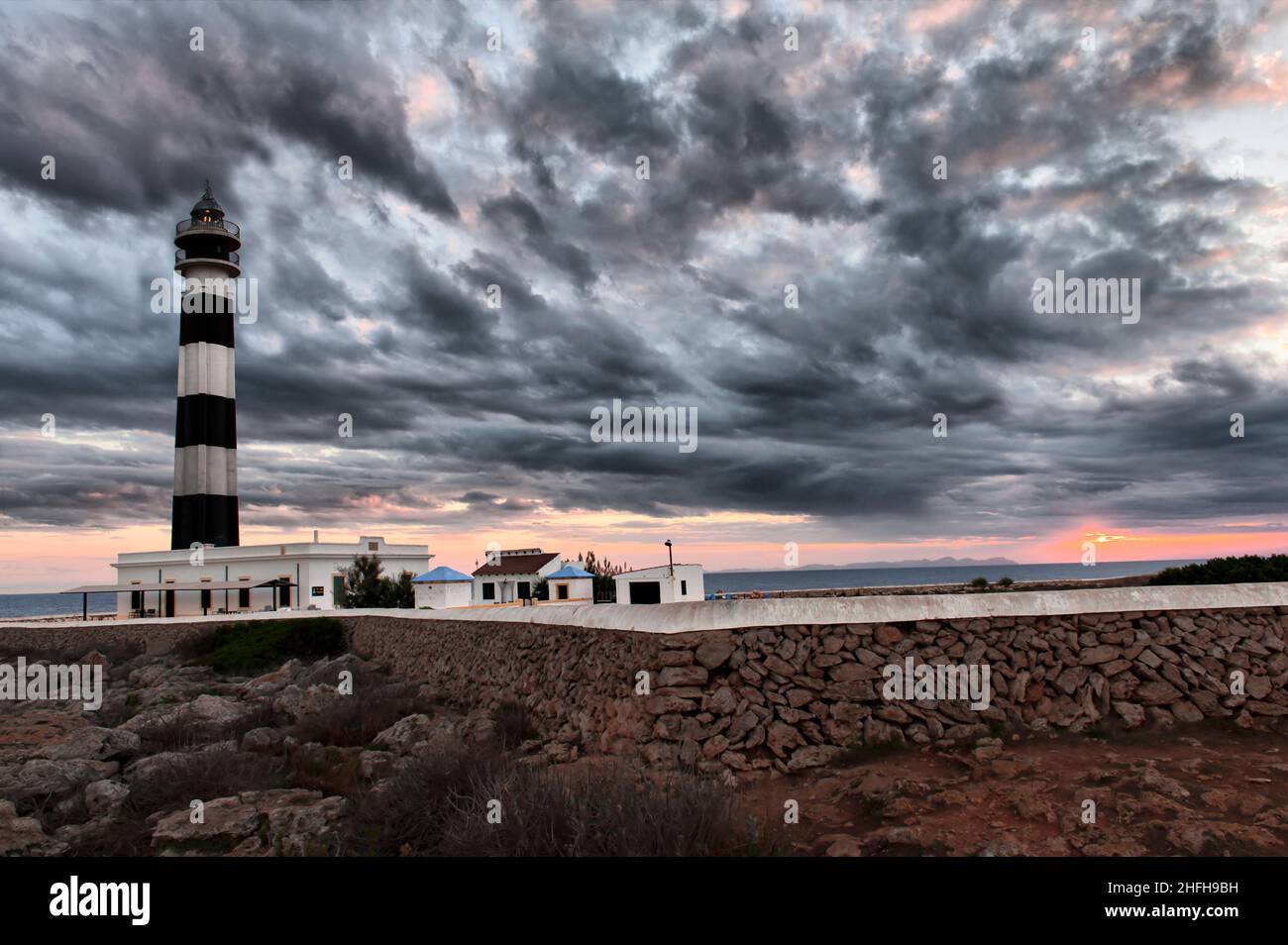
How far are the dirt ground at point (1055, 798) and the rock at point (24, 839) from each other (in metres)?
6.61

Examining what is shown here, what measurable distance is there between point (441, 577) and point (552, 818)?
31.2 meters

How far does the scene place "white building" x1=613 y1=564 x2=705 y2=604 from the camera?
29803 mm

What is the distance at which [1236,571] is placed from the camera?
1281 centimetres

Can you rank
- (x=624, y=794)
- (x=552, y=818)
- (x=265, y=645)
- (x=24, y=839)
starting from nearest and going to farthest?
(x=552, y=818) → (x=624, y=794) → (x=24, y=839) → (x=265, y=645)

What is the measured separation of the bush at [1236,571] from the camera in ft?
39.6

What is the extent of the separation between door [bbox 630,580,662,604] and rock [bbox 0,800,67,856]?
23565 millimetres

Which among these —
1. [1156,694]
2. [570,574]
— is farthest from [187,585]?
[1156,694]

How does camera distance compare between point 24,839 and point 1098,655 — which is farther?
point 1098,655

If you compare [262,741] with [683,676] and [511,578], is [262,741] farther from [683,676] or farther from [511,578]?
[511,578]

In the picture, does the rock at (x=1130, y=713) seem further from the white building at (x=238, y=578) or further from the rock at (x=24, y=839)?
the white building at (x=238, y=578)

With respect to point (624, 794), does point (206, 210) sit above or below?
above

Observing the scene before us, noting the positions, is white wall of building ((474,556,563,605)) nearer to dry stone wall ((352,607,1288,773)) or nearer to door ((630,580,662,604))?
door ((630,580,662,604))

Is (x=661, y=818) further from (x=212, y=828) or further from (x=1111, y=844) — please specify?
(x=212, y=828)
